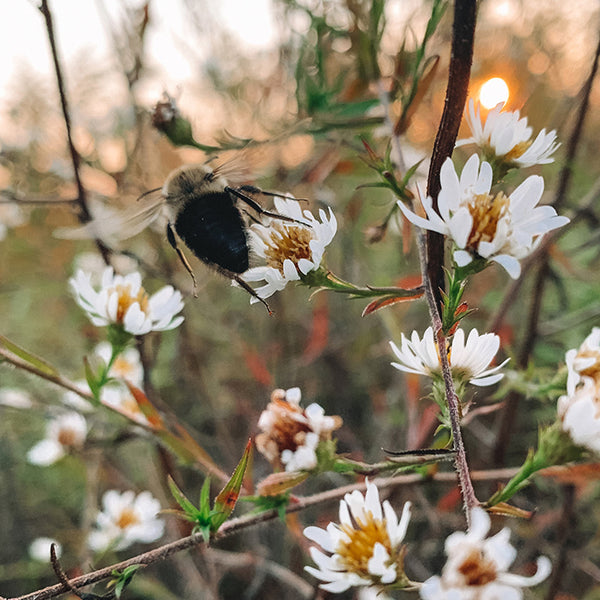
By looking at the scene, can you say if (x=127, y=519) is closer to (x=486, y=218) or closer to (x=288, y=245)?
(x=288, y=245)

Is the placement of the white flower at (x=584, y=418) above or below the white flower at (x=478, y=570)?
above

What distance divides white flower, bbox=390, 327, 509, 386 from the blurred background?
372mm

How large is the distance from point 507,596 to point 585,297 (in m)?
0.87

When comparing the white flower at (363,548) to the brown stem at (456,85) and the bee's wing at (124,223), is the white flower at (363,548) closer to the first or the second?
the brown stem at (456,85)


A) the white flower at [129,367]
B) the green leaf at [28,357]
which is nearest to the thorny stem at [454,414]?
the green leaf at [28,357]

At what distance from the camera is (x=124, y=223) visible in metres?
0.63

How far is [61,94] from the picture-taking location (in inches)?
23.7

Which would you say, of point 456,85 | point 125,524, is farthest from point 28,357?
point 456,85

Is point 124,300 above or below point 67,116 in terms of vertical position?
below

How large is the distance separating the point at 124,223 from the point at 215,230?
12cm

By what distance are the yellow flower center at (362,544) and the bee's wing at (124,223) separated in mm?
383

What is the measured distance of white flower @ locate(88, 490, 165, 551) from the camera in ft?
2.60

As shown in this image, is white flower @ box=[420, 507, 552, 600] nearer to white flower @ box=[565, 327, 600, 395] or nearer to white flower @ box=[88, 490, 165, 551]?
white flower @ box=[565, 327, 600, 395]

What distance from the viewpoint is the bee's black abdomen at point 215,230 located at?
0.56m
